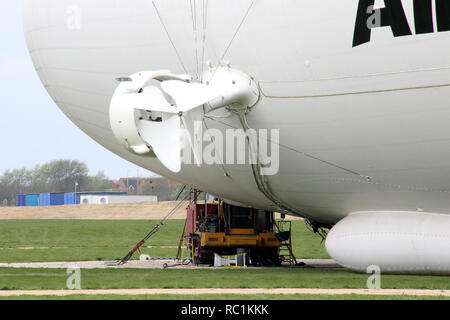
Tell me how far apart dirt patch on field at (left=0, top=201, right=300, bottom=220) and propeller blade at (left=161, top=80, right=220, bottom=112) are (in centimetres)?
7854

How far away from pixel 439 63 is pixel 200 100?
5.39 meters

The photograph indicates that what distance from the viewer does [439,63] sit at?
17109 mm

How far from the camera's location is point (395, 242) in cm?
1958

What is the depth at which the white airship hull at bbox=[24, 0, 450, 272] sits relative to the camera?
58.1 feet

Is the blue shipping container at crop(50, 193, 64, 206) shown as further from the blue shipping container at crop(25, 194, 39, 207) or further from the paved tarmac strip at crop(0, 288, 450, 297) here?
the paved tarmac strip at crop(0, 288, 450, 297)

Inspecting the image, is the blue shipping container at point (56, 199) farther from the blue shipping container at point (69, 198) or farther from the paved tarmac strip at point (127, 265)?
the paved tarmac strip at point (127, 265)

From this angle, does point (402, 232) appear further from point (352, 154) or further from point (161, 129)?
point (161, 129)

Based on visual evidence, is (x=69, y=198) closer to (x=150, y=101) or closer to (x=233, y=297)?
(x=150, y=101)

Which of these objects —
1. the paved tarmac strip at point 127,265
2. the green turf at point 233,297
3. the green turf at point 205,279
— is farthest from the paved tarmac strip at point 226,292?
the paved tarmac strip at point 127,265

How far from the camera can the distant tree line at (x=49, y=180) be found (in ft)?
612

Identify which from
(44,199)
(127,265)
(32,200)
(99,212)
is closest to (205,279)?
(127,265)

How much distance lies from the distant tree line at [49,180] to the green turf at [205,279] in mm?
160368

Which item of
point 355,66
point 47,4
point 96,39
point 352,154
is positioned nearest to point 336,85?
point 355,66

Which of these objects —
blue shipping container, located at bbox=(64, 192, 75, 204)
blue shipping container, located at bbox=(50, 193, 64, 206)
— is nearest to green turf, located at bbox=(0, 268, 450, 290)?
blue shipping container, located at bbox=(50, 193, 64, 206)
